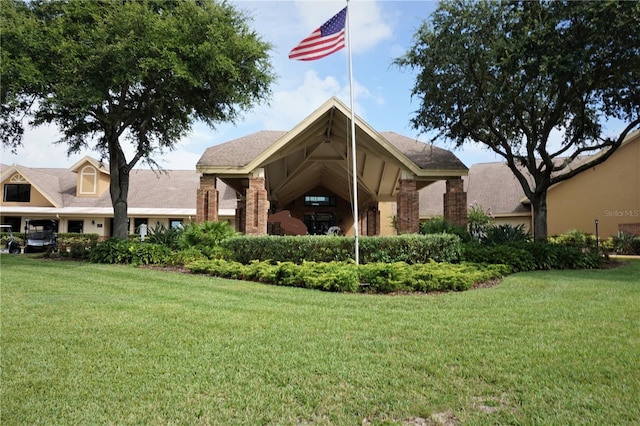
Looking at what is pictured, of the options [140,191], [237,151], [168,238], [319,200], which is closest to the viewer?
[168,238]

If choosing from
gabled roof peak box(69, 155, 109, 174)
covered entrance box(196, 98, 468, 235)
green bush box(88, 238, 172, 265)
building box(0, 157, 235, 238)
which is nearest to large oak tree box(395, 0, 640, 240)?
covered entrance box(196, 98, 468, 235)

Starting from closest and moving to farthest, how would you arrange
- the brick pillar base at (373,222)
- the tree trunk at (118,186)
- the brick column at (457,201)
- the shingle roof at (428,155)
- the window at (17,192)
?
the tree trunk at (118,186) < the shingle roof at (428,155) < the brick column at (457,201) < the brick pillar base at (373,222) < the window at (17,192)

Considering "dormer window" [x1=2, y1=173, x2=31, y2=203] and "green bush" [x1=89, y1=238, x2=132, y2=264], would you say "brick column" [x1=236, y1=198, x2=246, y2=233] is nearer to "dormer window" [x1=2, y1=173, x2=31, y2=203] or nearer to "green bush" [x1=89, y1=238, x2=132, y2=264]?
"green bush" [x1=89, y1=238, x2=132, y2=264]

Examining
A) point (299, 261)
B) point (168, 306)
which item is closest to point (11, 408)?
point (168, 306)

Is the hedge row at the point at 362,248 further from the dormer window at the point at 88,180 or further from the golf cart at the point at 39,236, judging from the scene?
the dormer window at the point at 88,180

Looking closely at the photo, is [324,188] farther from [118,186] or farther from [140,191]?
[118,186]

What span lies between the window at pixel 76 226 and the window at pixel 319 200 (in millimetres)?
16215

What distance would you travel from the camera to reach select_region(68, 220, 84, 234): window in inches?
1184

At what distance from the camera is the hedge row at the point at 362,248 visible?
12.1m

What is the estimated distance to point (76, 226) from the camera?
30141 mm

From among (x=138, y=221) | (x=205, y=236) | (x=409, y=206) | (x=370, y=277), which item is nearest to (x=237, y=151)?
(x=205, y=236)

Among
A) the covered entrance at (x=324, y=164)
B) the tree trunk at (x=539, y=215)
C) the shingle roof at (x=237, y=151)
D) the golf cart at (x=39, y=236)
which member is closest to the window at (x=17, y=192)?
the golf cart at (x=39, y=236)

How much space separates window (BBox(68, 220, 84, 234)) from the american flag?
83.7 ft

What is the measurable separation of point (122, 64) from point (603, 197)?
2605 centimetres
